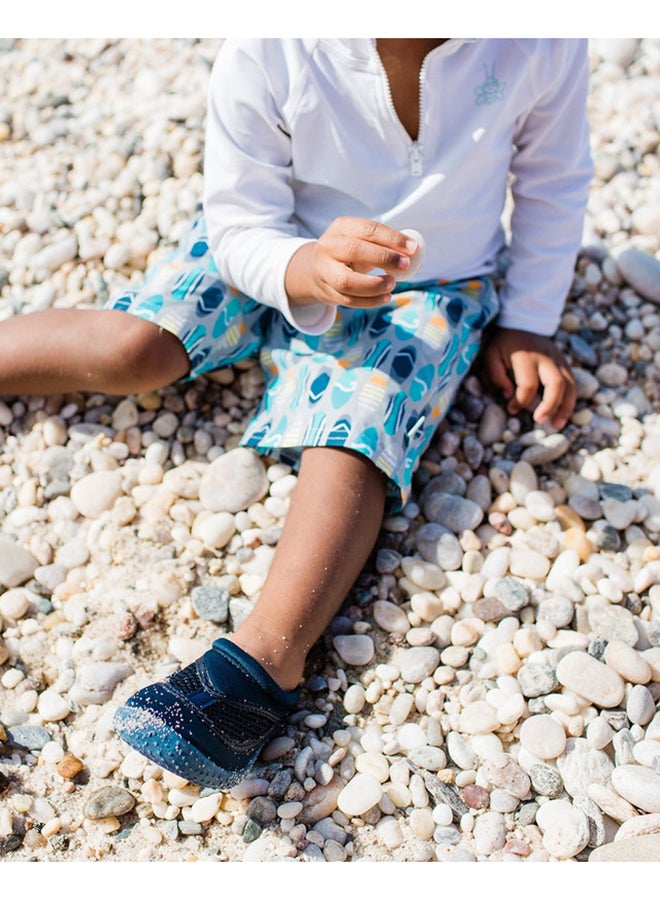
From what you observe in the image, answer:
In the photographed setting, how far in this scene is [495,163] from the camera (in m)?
1.46

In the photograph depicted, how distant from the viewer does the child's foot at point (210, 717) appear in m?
1.13

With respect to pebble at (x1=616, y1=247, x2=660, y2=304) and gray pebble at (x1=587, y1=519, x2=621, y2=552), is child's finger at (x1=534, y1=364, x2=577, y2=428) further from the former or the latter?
pebble at (x1=616, y1=247, x2=660, y2=304)

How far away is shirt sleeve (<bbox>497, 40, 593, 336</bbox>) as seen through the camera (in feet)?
4.71

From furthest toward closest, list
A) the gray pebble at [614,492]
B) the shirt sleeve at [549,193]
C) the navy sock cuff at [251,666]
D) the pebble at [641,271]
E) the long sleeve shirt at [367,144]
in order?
the pebble at [641,271] → the gray pebble at [614,492] → the shirt sleeve at [549,193] → the long sleeve shirt at [367,144] → the navy sock cuff at [251,666]

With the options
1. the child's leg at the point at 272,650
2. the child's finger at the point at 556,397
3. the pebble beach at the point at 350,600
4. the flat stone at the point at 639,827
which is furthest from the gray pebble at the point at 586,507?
the flat stone at the point at 639,827

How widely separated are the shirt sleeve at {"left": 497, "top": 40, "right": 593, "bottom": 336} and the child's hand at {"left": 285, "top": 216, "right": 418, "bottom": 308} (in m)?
0.45

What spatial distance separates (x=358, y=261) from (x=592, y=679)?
698 millimetres

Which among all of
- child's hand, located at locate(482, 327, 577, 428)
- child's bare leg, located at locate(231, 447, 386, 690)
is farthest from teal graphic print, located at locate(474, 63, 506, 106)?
child's bare leg, located at locate(231, 447, 386, 690)

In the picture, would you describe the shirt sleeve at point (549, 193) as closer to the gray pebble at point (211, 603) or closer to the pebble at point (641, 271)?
the pebble at point (641, 271)

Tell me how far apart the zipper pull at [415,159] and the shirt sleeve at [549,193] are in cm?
21

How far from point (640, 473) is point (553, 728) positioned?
1.79ft

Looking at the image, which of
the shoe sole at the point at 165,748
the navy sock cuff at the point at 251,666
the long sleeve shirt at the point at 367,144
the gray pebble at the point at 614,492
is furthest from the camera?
the gray pebble at the point at 614,492

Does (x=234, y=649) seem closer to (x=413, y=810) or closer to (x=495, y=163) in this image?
(x=413, y=810)
